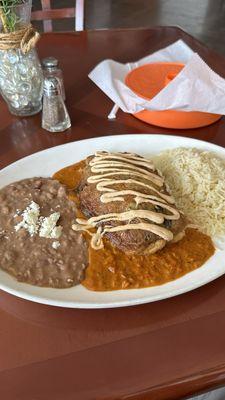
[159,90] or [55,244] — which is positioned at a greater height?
[159,90]

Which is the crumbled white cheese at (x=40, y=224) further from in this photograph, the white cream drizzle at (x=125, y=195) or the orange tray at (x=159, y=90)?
the orange tray at (x=159, y=90)

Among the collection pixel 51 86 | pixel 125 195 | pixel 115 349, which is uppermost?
pixel 51 86

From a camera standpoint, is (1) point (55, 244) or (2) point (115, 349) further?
(1) point (55, 244)

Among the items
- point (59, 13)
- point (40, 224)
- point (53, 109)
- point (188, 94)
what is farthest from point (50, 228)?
point (59, 13)

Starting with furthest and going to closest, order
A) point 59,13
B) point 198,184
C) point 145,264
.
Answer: point 59,13, point 198,184, point 145,264

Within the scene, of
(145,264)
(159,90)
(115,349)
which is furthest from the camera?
(159,90)

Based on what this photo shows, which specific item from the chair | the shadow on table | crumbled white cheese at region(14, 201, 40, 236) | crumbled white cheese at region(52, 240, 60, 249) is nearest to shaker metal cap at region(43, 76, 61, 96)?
crumbled white cheese at region(14, 201, 40, 236)

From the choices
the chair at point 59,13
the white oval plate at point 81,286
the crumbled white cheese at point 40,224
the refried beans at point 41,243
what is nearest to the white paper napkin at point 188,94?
the white oval plate at point 81,286

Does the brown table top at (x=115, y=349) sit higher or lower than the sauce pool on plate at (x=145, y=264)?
lower

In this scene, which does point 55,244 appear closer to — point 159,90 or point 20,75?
point 20,75
